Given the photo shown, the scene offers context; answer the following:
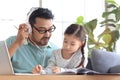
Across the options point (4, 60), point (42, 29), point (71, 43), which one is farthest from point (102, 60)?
point (4, 60)

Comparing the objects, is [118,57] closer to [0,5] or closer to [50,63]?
[50,63]

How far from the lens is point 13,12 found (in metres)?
2.58

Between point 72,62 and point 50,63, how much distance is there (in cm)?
13

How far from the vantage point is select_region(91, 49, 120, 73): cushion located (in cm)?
124

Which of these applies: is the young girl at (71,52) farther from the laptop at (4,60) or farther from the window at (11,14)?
the window at (11,14)

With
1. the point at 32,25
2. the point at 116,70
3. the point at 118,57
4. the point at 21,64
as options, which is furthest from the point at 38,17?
the point at 116,70

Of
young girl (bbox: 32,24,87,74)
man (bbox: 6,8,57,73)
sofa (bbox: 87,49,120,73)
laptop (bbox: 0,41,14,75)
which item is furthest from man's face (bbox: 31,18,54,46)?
laptop (bbox: 0,41,14,75)

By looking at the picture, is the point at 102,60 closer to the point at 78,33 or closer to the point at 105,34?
the point at 78,33

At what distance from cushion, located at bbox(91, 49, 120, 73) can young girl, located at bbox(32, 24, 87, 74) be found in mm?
123

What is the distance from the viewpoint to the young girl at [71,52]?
1445 mm

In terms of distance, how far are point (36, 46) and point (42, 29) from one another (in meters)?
0.16

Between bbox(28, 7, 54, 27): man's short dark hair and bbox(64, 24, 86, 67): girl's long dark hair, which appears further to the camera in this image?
bbox(28, 7, 54, 27): man's short dark hair

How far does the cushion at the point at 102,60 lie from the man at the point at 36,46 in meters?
0.39

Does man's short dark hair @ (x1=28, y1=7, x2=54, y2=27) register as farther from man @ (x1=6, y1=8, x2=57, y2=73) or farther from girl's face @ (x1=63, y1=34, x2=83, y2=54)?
girl's face @ (x1=63, y1=34, x2=83, y2=54)
